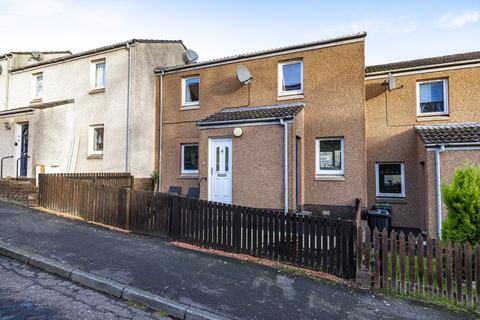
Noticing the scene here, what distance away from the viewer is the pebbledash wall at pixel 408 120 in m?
10.9

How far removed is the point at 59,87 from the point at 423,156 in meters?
17.2

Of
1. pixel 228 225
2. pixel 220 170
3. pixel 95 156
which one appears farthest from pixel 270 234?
pixel 95 156

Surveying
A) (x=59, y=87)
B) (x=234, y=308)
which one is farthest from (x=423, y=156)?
(x=59, y=87)

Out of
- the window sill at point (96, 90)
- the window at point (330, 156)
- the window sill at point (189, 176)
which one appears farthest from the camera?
the window sill at point (96, 90)

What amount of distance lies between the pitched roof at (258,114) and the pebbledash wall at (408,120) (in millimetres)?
3415

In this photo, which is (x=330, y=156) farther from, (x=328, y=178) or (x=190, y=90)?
(x=190, y=90)

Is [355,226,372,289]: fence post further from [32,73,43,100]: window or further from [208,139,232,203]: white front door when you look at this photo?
[32,73,43,100]: window

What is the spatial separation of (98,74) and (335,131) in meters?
11.9

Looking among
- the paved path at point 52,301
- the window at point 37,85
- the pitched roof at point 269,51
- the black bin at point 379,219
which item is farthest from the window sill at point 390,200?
the window at point 37,85

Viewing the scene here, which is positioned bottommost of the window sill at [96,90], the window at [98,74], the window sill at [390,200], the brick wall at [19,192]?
the window sill at [390,200]

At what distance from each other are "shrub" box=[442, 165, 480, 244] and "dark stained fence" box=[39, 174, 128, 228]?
7933 millimetres

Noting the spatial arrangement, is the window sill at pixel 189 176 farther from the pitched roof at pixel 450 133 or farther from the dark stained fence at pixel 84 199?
the pitched roof at pixel 450 133

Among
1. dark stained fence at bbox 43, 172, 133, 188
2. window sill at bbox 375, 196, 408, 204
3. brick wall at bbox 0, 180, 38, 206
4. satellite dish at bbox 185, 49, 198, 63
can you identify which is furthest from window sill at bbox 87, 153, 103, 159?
window sill at bbox 375, 196, 408, 204

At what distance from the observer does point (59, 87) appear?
610 inches
